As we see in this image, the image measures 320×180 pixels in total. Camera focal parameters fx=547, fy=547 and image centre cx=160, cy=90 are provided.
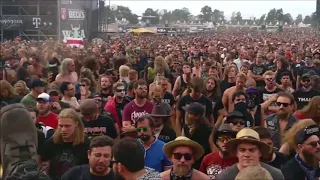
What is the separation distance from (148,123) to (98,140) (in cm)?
111

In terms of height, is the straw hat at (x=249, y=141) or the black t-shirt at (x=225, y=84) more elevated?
the straw hat at (x=249, y=141)

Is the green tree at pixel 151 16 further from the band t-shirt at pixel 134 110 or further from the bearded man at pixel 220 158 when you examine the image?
the bearded man at pixel 220 158

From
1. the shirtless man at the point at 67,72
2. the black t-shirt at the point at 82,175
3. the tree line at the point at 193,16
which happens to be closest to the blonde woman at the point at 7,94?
the shirtless man at the point at 67,72

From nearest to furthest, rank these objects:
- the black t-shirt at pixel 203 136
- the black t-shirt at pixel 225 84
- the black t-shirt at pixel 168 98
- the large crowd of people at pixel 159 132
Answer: the large crowd of people at pixel 159 132
the black t-shirt at pixel 203 136
the black t-shirt at pixel 168 98
the black t-shirt at pixel 225 84

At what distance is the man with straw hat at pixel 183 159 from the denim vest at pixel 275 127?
6.17ft

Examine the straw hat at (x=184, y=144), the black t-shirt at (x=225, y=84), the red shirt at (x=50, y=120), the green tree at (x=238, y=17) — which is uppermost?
the straw hat at (x=184, y=144)

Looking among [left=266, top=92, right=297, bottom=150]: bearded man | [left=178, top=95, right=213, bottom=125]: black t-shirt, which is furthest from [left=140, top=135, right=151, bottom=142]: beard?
[left=178, top=95, right=213, bottom=125]: black t-shirt

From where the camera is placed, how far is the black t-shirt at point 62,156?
5113 millimetres

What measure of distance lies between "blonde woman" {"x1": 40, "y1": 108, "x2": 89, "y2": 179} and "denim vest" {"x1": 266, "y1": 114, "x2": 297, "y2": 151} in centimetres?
228

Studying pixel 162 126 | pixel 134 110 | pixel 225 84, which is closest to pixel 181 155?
pixel 162 126

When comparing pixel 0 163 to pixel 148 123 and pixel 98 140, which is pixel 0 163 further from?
pixel 148 123

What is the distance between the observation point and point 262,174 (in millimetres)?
3240

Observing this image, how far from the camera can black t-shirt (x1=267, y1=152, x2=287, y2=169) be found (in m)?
4.99

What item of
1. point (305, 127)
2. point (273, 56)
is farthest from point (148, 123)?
point (273, 56)
